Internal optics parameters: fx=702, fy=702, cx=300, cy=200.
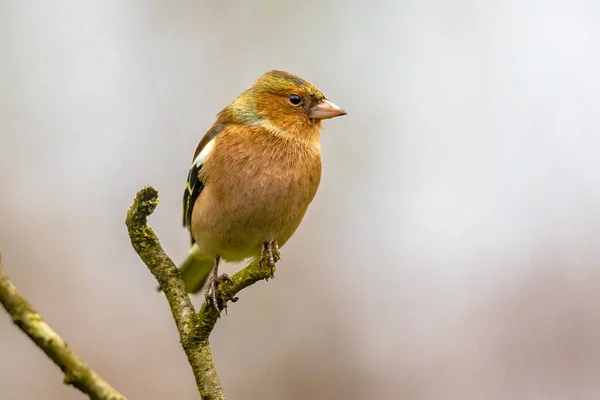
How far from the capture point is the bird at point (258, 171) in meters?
3.64

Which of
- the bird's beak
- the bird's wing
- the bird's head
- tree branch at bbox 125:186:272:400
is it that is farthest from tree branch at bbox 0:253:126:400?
the bird's beak

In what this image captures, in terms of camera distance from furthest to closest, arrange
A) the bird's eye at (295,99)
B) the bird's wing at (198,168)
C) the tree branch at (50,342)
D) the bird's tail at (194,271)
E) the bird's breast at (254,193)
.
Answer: the bird's tail at (194,271) < the bird's eye at (295,99) < the bird's wing at (198,168) < the bird's breast at (254,193) < the tree branch at (50,342)

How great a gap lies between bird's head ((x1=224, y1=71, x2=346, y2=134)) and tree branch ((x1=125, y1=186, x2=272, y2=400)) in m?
1.43

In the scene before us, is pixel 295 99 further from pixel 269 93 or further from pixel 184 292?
pixel 184 292

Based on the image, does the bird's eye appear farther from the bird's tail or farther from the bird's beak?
the bird's tail

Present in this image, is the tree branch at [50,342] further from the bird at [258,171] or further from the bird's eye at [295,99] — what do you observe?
the bird's eye at [295,99]

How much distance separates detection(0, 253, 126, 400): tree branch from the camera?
159 cm

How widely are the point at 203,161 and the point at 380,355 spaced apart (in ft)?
10.0

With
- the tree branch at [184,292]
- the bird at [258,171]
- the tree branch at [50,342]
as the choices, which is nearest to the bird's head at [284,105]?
the bird at [258,171]

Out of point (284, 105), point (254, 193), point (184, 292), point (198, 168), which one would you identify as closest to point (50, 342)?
point (184, 292)

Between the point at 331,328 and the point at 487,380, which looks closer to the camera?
the point at 487,380

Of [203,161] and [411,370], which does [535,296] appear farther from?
[203,161]

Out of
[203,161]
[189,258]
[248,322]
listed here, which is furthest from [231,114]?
[248,322]

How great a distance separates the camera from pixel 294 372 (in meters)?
6.13
